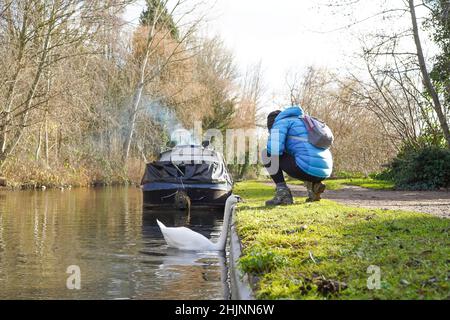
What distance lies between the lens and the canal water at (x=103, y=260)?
641 cm

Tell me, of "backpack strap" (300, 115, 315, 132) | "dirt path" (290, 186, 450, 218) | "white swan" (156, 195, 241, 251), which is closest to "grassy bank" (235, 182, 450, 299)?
"white swan" (156, 195, 241, 251)

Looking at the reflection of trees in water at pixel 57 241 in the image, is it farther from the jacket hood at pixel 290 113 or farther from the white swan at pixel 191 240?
the jacket hood at pixel 290 113

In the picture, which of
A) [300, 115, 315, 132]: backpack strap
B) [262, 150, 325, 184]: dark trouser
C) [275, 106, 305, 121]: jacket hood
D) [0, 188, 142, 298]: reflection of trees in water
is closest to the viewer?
[0, 188, 142, 298]: reflection of trees in water

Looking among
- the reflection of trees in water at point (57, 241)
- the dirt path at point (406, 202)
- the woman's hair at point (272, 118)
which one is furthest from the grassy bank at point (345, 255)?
the woman's hair at point (272, 118)

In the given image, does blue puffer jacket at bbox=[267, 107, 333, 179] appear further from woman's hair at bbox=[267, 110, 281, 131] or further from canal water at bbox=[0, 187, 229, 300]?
canal water at bbox=[0, 187, 229, 300]

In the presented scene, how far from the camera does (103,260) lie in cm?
846

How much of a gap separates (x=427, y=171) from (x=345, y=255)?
1552 cm

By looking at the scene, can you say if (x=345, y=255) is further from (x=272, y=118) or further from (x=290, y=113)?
(x=272, y=118)

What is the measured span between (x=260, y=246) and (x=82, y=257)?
3138 mm

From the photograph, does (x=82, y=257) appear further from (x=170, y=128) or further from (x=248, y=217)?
(x=170, y=128)

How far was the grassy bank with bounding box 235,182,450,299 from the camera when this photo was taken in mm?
4484

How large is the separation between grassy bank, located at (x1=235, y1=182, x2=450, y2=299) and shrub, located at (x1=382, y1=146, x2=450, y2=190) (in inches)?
435

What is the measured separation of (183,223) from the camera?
14.0 m

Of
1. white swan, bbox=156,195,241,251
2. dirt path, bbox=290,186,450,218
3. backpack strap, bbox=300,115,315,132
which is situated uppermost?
backpack strap, bbox=300,115,315,132
